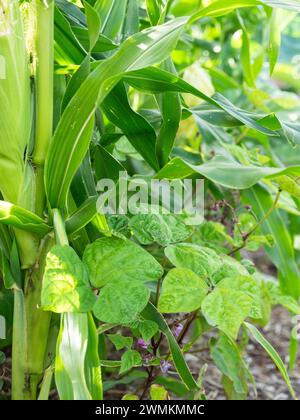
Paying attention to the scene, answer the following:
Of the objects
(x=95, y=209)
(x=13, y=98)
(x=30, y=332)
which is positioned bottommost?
(x=30, y=332)

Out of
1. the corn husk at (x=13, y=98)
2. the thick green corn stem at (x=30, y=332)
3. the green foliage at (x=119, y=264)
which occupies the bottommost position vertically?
the thick green corn stem at (x=30, y=332)

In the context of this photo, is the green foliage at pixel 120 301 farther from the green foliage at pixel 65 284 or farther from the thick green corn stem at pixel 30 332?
the thick green corn stem at pixel 30 332

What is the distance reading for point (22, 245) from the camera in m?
0.72

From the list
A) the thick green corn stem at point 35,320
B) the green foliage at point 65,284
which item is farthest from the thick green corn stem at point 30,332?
the green foliage at point 65,284

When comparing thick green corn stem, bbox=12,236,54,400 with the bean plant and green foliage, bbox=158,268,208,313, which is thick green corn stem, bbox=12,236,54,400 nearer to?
the bean plant

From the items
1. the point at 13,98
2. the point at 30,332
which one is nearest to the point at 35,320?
the point at 30,332

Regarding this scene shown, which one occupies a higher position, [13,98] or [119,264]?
[13,98]

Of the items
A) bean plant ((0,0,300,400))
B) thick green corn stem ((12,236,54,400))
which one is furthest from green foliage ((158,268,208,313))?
thick green corn stem ((12,236,54,400))

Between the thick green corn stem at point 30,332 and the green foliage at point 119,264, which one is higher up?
the green foliage at point 119,264

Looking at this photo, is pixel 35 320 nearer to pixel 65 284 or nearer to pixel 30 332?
pixel 30 332

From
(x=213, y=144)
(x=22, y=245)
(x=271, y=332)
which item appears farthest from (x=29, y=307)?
(x=271, y=332)

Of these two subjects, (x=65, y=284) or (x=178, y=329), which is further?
(x=178, y=329)

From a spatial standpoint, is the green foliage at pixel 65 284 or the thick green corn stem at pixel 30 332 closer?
the green foliage at pixel 65 284

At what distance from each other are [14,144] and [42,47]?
0.38 ft
